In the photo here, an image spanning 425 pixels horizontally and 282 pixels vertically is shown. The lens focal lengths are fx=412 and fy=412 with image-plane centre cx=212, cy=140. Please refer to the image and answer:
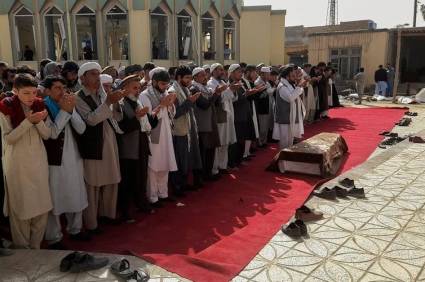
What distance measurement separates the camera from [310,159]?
231 inches

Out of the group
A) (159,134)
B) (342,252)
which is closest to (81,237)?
(159,134)

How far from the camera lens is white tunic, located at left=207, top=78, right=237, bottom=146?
5.86 m

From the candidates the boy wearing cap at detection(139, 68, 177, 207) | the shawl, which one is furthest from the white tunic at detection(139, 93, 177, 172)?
the shawl

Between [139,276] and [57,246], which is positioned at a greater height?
[139,276]

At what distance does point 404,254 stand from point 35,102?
3.22 meters

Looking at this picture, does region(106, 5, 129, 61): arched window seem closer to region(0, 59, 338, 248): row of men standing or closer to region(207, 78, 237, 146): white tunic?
region(0, 59, 338, 248): row of men standing

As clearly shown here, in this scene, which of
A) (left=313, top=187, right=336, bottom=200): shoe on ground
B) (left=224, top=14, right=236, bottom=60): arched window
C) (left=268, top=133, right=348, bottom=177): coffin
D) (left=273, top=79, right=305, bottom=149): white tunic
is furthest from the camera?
(left=224, top=14, right=236, bottom=60): arched window

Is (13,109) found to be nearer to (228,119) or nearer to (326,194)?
(228,119)

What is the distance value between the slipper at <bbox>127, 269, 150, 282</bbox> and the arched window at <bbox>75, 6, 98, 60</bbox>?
1168 cm

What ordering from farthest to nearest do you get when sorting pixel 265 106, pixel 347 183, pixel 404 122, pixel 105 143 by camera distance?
pixel 404 122 → pixel 265 106 → pixel 347 183 → pixel 105 143

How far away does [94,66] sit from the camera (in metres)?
3.80

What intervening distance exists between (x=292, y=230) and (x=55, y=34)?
1254 centimetres

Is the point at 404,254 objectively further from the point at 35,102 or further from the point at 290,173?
the point at 35,102

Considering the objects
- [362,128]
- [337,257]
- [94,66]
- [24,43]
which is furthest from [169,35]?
[337,257]
